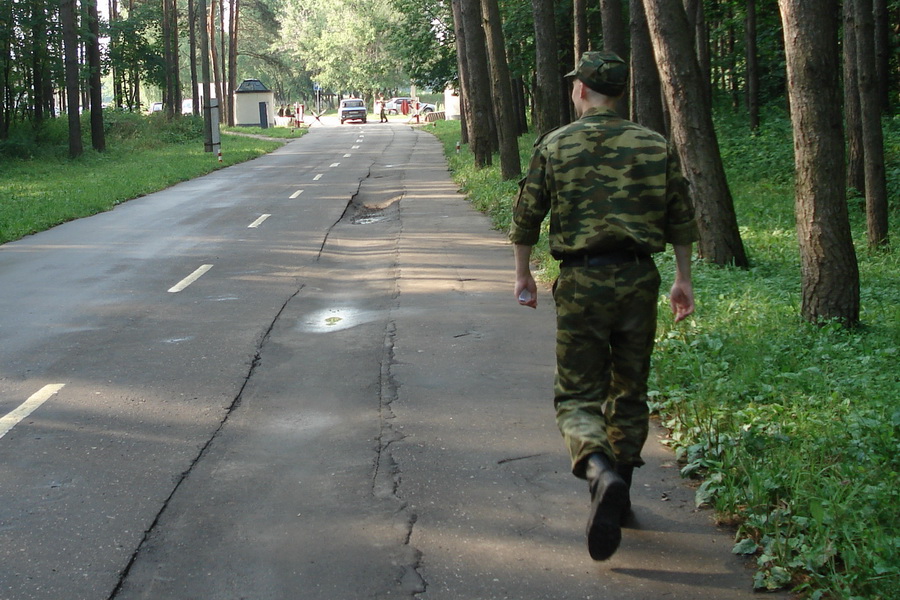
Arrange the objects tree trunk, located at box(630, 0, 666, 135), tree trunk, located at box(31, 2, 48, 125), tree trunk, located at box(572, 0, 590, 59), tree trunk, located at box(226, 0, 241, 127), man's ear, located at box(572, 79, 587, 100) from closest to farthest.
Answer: man's ear, located at box(572, 79, 587, 100), tree trunk, located at box(630, 0, 666, 135), tree trunk, located at box(572, 0, 590, 59), tree trunk, located at box(31, 2, 48, 125), tree trunk, located at box(226, 0, 241, 127)

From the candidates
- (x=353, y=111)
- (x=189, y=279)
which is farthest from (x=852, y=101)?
(x=353, y=111)

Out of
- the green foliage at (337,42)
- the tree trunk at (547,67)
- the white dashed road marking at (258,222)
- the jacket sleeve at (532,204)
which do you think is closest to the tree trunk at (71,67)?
the white dashed road marking at (258,222)

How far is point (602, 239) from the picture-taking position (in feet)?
14.4

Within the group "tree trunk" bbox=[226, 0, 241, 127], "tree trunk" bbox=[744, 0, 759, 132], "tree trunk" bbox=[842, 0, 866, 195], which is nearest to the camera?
"tree trunk" bbox=[842, 0, 866, 195]

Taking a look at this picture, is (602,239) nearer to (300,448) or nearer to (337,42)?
(300,448)

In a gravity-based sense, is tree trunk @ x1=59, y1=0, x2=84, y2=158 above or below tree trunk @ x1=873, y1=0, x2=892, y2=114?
above

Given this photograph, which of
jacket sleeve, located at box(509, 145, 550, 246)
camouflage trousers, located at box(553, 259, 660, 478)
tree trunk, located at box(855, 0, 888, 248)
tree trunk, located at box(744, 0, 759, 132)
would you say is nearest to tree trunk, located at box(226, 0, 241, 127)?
tree trunk, located at box(744, 0, 759, 132)

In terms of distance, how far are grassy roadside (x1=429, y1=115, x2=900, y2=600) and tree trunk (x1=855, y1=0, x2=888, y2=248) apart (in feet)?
7.00

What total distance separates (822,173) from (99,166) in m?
29.3

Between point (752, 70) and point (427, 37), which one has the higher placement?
point (427, 37)

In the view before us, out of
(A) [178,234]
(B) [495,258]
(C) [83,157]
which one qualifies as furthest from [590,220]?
(C) [83,157]

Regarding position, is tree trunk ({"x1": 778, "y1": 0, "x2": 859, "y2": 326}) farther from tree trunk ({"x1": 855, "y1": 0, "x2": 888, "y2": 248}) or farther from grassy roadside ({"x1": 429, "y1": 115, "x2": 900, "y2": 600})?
tree trunk ({"x1": 855, "y1": 0, "x2": 888, "y2": 248})

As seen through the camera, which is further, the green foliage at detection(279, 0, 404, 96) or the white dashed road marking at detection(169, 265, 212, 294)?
the green foliage at detection(279, 0, 404, 96)

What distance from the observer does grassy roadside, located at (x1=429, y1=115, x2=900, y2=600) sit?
426cm
